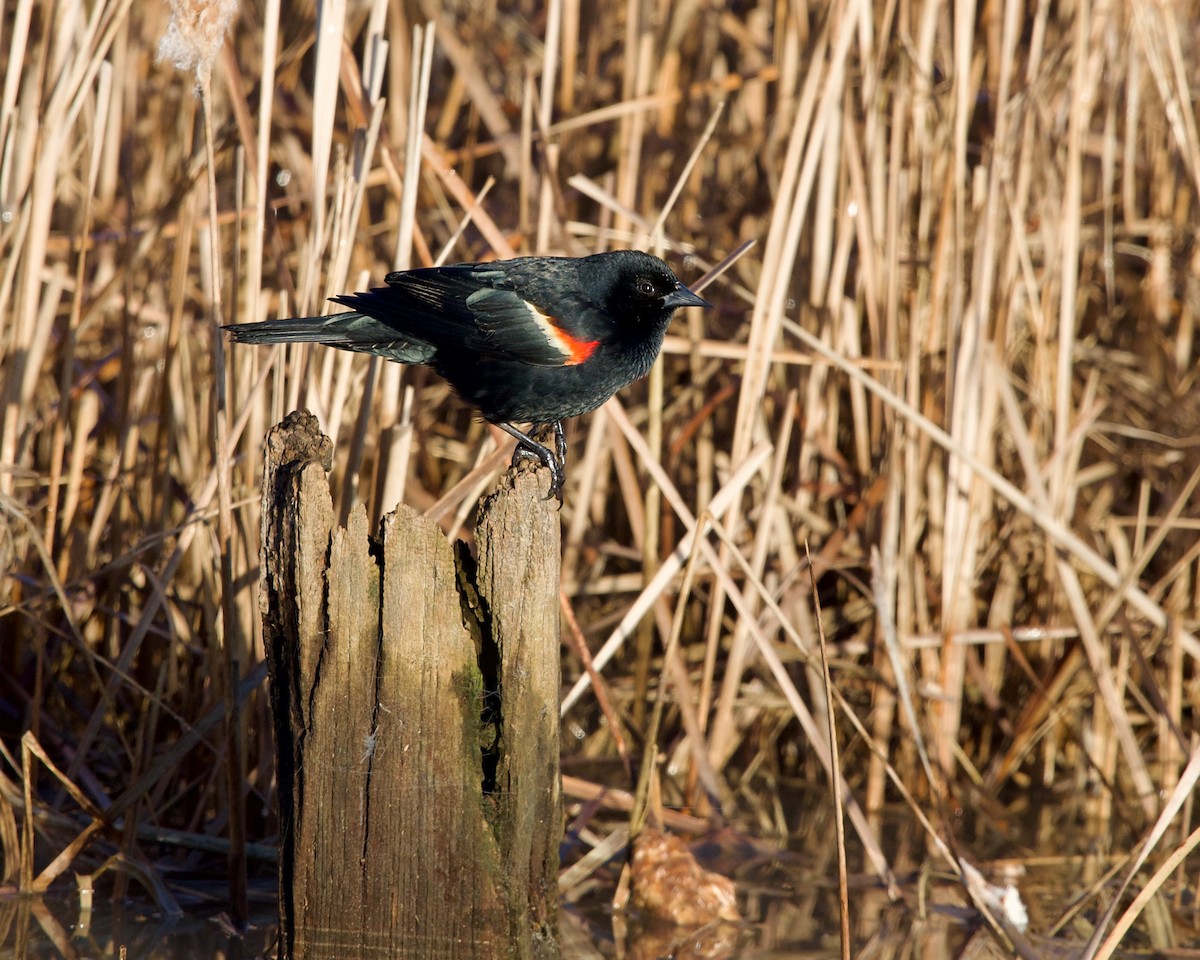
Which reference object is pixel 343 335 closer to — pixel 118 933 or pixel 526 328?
pixel 526 328

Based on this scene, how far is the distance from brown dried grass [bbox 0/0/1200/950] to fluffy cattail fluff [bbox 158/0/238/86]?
0.80 feet

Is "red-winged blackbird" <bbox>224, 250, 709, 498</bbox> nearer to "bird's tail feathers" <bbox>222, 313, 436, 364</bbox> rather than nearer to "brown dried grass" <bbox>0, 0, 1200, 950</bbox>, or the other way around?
"bird's tail feathers" <bbox>222, 313, 436, 364</bbox>

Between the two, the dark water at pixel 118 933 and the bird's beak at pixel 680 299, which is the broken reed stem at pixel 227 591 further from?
the bird's beak at pixel 680 299

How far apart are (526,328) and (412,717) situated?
39.3 inches

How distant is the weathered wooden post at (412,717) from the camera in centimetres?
224

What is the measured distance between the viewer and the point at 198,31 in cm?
239

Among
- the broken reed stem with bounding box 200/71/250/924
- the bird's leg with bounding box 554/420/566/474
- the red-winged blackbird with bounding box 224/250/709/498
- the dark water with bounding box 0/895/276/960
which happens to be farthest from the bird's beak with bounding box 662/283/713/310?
the dark water with bounding box 0/895/276/960

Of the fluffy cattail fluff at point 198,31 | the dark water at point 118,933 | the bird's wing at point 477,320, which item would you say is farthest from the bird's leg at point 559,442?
the dark water at point 118,933

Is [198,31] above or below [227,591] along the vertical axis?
above

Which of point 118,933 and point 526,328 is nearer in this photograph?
point 526,328

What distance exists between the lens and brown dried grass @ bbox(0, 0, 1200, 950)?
10.1 feet

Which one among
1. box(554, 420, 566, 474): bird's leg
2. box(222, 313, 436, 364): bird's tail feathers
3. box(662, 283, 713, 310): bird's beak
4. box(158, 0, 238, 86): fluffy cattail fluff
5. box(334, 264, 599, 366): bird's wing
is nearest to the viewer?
box(158, 0, 238, 86): fluffy cattail fluff

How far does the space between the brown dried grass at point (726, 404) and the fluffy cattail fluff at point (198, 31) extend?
0.24 m

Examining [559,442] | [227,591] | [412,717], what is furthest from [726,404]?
[412,717]
